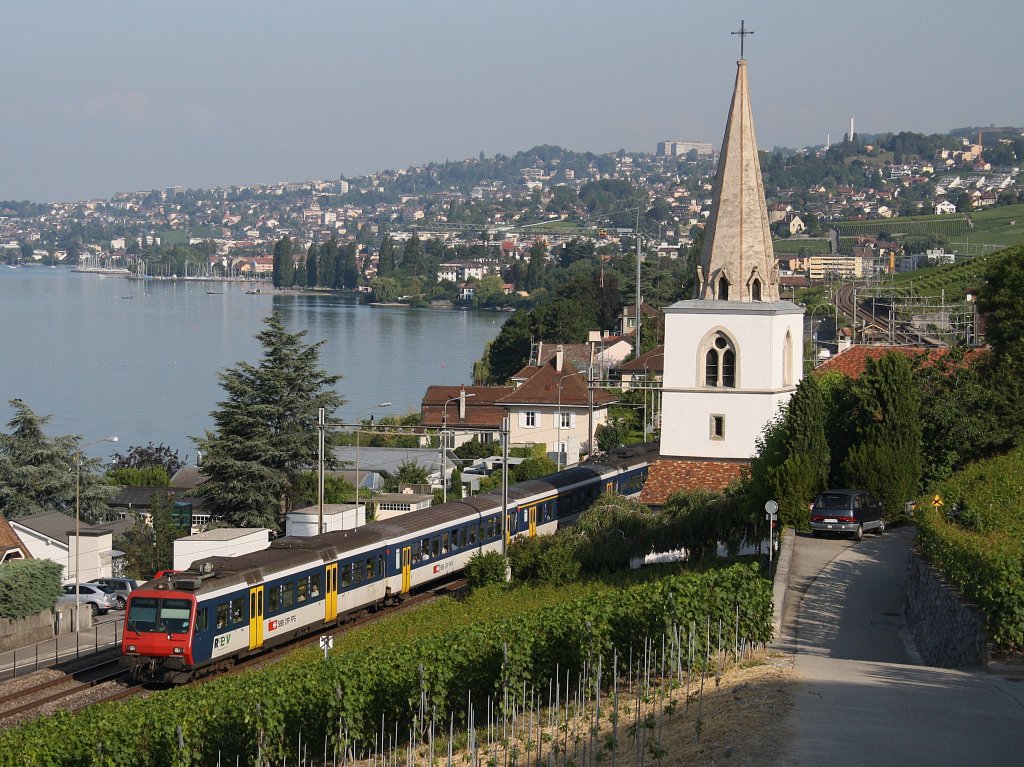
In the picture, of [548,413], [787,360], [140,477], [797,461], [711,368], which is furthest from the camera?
[548,413]

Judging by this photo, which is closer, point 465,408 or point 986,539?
point 986,539

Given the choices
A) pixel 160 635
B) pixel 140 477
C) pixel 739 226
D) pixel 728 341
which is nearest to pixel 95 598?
pixel 160 635

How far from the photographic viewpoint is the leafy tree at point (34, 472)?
157 feet

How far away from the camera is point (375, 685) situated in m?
16.2

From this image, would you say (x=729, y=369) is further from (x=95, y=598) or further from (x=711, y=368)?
(x=95, y=598)

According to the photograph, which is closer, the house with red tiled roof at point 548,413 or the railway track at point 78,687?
the railway track at point 78,687

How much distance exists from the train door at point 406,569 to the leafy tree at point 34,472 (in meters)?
22.1

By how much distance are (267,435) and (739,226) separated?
683 inches

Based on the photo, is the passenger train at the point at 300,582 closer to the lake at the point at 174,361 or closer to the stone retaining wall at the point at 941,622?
A: the stone retaining wall at the point at 941,622

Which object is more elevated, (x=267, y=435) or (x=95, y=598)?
(x=267, y=435)

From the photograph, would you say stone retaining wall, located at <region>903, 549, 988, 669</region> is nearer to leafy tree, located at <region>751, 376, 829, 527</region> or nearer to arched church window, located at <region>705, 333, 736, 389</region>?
leafy tree, located at <region>751, 376, 829, 527</region>

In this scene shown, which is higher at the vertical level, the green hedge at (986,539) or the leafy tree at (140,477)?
the green hedge at (986,539)

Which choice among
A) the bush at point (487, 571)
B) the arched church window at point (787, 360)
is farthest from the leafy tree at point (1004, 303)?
the bush at point (487, 571)

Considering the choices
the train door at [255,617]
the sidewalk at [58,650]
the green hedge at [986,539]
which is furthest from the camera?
the sidewalk at [58,650]
